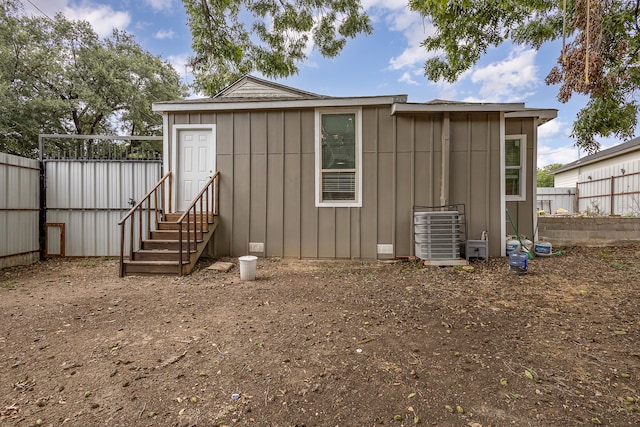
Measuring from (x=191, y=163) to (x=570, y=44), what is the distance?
706cm

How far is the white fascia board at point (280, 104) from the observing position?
5.35 m

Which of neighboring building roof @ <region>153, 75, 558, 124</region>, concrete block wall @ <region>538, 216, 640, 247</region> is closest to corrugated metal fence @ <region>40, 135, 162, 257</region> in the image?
neighboring building roof @ <region>153, 75, 558, 124</region>

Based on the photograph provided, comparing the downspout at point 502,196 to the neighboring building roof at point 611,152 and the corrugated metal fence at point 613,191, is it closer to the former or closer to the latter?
the corrugated metal fence at point 613,191

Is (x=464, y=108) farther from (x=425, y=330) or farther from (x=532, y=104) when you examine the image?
(x=425, y=330)

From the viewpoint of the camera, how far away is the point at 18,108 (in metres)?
10.6

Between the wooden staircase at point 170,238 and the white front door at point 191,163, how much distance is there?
21 cm

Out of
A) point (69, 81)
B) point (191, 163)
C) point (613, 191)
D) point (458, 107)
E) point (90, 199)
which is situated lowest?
point (90, 199)

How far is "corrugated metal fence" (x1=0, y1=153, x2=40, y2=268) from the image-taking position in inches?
200

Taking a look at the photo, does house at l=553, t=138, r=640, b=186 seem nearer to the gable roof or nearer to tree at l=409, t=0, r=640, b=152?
tree at l=409, t=0, r=640, b=152

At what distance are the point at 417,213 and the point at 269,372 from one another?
3834mm

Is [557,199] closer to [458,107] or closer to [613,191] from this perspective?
[613,191]

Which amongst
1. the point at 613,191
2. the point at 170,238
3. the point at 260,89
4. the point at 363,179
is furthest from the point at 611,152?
the point at 170,238

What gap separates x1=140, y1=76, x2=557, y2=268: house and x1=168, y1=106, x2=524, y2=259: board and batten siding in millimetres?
18

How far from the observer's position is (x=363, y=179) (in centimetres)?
545
